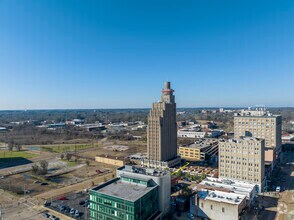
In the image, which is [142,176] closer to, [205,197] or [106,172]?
[205,197]

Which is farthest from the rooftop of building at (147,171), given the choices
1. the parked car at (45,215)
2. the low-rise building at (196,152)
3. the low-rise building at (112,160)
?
the low-rise building at (196,152)

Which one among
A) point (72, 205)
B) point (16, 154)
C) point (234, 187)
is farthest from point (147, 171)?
point (16, 154)

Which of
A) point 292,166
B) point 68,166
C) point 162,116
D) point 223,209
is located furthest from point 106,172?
point 292,166

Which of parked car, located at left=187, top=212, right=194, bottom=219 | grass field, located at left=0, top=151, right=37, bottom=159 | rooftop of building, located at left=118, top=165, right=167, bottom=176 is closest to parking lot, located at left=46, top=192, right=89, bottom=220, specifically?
rooftop of building, located at left=118, top=165, right=167, bottom=176

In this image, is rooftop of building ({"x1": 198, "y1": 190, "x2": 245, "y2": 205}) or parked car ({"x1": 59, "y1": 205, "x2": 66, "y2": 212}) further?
parked car ({"x1": 59, "y1": 205, "x2": 66, "y2": 212})

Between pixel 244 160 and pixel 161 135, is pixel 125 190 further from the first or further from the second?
pixel 161 135

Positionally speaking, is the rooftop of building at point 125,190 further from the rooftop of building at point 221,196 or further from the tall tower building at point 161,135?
the tall tower building at point 161,135

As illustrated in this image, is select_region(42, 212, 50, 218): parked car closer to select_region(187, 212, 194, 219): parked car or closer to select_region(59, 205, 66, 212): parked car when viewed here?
select_region(59, 205, 66, 212): parked car
